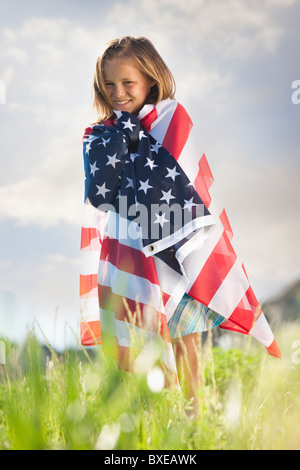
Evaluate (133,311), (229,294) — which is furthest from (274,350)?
(133,311)

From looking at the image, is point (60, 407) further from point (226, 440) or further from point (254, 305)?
point (254, 305)

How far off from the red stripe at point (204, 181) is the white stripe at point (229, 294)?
45 cm

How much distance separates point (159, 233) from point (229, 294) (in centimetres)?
55

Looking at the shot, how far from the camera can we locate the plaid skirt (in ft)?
8.79

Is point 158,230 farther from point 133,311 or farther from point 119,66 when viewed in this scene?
point 119,66

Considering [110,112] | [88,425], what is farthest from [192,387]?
[110,112]

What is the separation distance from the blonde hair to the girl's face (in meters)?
0.04

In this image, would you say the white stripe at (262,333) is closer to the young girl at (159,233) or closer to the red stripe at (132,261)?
the young girl at (159,233)

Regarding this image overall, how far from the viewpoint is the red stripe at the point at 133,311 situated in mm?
2482

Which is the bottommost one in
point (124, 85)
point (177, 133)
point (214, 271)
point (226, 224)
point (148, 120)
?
point (214, 271)

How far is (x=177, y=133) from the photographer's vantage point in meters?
2.90

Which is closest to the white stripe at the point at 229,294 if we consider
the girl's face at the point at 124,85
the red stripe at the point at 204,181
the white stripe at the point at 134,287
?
the white stripe at the point at 134,287

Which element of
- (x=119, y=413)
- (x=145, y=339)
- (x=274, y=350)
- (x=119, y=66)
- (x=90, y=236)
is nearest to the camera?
(x=119, y=413)

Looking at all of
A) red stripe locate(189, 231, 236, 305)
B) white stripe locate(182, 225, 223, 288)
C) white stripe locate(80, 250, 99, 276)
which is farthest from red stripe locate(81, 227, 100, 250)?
red stripe locate(189, 231, 236, 305)
